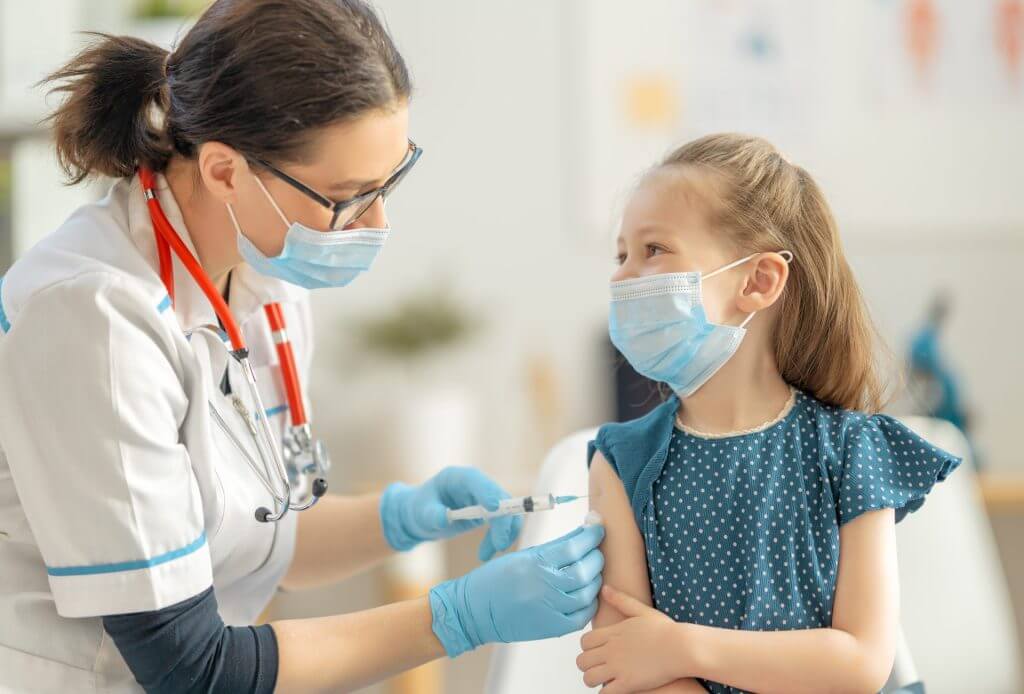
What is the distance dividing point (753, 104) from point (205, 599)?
2198mm

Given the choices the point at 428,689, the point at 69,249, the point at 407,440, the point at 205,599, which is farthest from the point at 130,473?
the point at 428,689

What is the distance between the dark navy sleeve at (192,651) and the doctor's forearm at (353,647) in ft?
0.09

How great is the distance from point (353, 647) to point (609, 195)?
1.91m

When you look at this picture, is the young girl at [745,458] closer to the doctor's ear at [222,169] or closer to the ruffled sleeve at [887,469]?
the ruffled sleeve at [887,469]

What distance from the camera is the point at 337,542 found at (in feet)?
5.44

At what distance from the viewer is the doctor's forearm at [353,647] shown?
124 centimetres

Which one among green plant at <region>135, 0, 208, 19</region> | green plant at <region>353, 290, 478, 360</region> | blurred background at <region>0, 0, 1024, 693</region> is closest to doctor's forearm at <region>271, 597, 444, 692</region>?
blurred background at <region>0, 0, 1024, 693</region>

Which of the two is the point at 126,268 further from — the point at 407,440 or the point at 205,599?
the point at 407,440

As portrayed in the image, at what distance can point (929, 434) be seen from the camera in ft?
5.63

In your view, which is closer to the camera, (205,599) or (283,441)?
(205,599)

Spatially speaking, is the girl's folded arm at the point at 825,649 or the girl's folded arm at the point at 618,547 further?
the girl's folded arm at the point at 618,547

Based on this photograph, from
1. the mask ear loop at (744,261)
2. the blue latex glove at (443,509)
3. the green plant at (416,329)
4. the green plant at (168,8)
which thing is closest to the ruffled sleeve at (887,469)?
the mask ear loop at (744,261)

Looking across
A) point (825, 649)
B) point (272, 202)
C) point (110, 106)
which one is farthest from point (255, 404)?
point (825, 649)

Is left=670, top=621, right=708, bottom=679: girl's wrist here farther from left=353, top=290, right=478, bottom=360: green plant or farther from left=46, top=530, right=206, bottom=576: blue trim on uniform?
left=353, top=290, right=478, bottom=360: green plant
